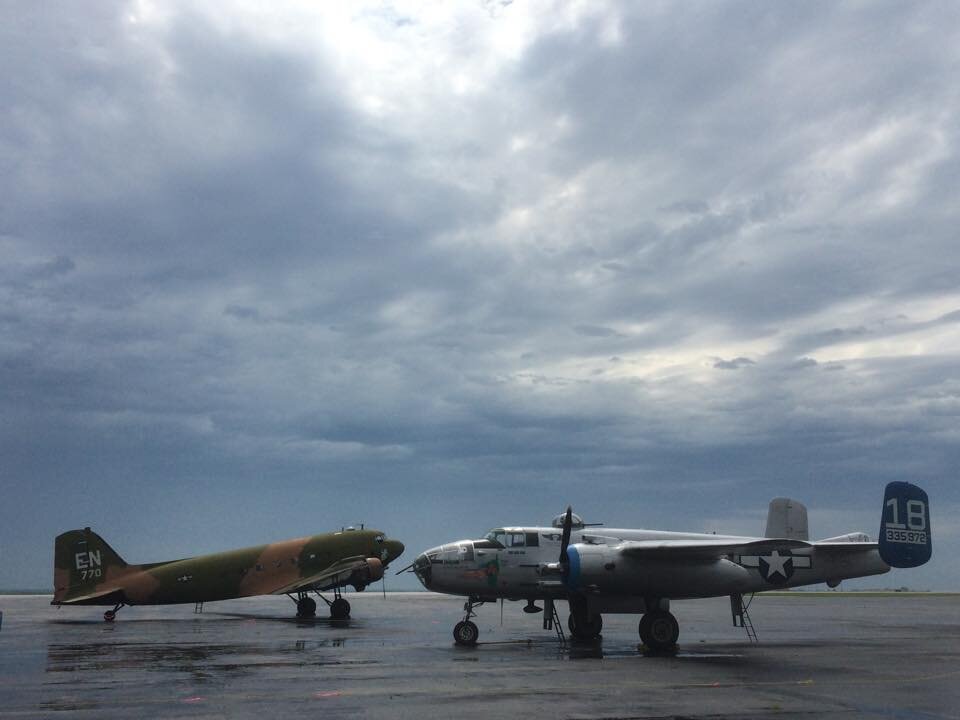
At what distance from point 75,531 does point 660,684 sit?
113ft

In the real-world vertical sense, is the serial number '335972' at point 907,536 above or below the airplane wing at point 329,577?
above

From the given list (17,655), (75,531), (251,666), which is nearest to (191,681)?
(251,666)

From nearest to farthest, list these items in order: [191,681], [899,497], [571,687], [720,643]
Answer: [571,687]
[191,681]
[720,643]
[899,497]

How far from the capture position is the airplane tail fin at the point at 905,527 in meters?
29.8

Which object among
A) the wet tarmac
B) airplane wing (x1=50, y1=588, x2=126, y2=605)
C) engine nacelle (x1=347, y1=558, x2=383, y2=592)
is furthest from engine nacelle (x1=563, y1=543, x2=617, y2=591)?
airplane wing (x1=50, y1=588, x2=126, y2=605)

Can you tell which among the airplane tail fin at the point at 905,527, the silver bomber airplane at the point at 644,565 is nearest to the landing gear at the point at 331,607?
the silver bomber airplane at the point at 644,565

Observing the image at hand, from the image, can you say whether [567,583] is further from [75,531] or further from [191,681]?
[75,531]

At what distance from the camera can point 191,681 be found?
18031 mm

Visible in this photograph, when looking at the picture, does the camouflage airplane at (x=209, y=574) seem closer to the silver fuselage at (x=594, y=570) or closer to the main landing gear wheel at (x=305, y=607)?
the main landing gear wheel at (x=305, y=607)

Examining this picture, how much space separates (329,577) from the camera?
135ft

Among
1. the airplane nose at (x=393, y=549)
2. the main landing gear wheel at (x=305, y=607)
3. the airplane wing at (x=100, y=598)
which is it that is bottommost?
the main landing gear wheel at (x=305, y=607)

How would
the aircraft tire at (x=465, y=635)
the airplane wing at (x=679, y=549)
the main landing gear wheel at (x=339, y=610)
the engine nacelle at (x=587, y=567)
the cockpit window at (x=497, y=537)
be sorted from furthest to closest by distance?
the main landing gear wheel at (x=339, y=610), the cockpit window at (x=497, y=537), the aircraft tire at (x=465, y=635), the engine nacelle at (x=587, y=567), the airplane wing at (x=679, y=549)

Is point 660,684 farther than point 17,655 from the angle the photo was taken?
No

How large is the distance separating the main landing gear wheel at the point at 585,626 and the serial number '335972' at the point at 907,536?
11510mm
